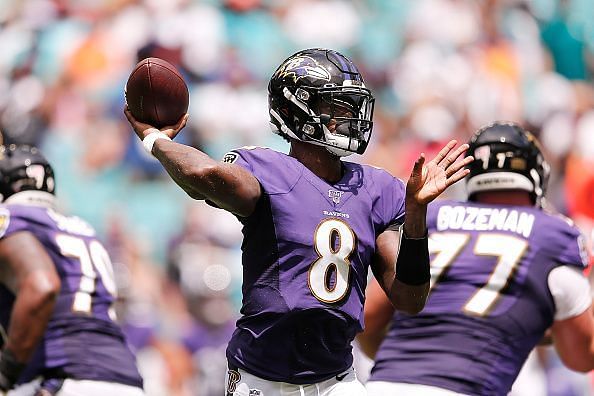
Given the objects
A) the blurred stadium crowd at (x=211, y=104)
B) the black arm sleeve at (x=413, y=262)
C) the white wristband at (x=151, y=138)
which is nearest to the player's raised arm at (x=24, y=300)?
the white wristband at (x=151, y=138)

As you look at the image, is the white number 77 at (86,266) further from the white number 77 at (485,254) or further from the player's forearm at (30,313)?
the white number 77 at (485,254)

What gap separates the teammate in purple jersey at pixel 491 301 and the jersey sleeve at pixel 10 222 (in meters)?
1.63

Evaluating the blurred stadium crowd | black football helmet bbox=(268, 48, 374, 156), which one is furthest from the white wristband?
the blurred stadium crowd

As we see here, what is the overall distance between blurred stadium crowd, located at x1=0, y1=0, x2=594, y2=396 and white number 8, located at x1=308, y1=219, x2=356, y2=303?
16.8 ft

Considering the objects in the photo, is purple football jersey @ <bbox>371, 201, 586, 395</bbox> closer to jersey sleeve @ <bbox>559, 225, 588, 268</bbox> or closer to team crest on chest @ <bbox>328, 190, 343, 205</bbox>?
jersey sleeve @ <bbox>559, 225, 588, 268</bbox>

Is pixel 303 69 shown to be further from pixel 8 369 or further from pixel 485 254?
pixel 8 369

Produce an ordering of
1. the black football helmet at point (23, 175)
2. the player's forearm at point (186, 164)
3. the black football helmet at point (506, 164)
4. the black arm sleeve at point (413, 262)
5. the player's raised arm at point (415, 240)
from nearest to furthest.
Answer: the player's forearm at point (186, 164) < the player's raised arm at point (415, 240) < the black arm sleeve at point (413, 262) < the black football helmet at point (506, 164) < the black football helmet at point (23, 175)

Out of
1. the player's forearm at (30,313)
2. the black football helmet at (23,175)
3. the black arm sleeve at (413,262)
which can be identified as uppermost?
the black football helmet at (23,175)

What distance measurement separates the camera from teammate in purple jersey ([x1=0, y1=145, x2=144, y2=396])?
15.6ft

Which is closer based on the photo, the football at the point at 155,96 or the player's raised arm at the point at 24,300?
the football at the point at 155,96

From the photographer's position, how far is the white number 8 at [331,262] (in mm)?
3482

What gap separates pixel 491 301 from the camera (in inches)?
181

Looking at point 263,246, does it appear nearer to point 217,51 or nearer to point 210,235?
point 210,235

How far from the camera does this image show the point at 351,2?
33.4ft
